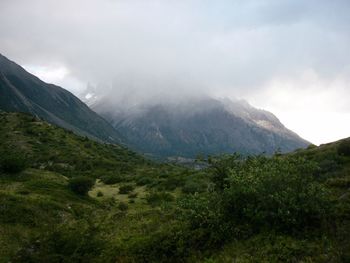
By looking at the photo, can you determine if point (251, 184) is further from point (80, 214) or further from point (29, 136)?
point (29, 136)

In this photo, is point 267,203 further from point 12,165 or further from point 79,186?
point 12,165

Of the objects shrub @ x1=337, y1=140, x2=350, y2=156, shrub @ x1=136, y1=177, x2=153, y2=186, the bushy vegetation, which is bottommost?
shrub @ x1=136, y1=177, x2=153, y2=186

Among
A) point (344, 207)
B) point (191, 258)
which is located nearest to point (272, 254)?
point (191, 258)

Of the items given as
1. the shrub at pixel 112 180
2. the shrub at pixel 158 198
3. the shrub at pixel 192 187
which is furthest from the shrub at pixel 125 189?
the shrub at pixel 112 180

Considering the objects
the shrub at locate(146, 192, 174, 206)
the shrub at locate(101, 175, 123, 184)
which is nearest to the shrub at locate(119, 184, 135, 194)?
the shrub at locate(146, 192, 174, 206)

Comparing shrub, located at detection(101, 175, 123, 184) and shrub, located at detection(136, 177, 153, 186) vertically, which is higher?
shrub, located at detection(136, 177, 153, 186)

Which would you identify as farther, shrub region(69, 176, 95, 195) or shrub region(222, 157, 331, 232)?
shrub region(69, 176, 95, 195)

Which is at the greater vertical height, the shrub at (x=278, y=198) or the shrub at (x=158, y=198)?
the shrub at (x=278, y=198)

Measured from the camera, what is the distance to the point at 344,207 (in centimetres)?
1781

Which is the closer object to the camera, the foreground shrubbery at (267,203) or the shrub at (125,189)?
the foreground shrubbery at (267,203)

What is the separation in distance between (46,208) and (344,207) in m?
19.4

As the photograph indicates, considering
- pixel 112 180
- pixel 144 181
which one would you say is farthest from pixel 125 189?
pixel 112 180

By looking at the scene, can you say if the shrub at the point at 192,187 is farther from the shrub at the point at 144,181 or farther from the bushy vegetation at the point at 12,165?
the bushy vegetation at the point at 12,165

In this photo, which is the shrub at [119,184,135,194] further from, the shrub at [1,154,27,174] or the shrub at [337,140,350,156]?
the shrub at [337,140,350,156]
